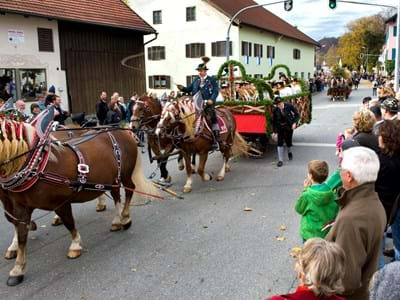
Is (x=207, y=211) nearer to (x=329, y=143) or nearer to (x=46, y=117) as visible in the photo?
(x=46, y=117)

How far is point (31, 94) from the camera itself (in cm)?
1642

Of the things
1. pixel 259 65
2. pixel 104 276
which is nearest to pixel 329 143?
pixel 104 276

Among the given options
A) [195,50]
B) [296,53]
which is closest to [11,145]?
[195,50]

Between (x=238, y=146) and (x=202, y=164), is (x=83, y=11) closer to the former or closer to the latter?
(x=238, y=146)

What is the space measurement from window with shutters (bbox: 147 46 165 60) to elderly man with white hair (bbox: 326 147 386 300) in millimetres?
35508

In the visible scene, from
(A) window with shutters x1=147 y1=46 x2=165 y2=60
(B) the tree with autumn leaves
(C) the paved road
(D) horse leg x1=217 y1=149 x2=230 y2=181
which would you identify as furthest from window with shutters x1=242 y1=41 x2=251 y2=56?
(B) the tree with autumn leaves

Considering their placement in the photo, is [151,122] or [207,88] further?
[207,88]

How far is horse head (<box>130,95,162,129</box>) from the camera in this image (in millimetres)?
8648

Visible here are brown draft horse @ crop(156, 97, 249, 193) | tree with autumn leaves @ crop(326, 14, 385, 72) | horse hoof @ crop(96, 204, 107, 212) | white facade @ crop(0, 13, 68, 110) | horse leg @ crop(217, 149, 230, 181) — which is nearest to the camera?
horse hoof @ crop(96, 204, 107, 212)

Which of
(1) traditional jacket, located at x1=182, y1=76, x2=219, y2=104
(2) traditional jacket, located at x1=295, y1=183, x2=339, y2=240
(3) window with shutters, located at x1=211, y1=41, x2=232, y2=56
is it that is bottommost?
(2) traditional jacket, located at x1=295, y1=183, x2=339, y2=240

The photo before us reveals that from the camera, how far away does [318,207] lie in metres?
3.85

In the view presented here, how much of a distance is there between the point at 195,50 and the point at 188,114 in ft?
92.9

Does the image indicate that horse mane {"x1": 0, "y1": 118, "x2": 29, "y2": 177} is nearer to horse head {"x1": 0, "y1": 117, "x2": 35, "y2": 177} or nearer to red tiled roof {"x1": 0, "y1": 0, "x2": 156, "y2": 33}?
horse head {"x1": 0, "y1": 117, "x2": 35, "y2": 177}

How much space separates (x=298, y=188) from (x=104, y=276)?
4658mm
